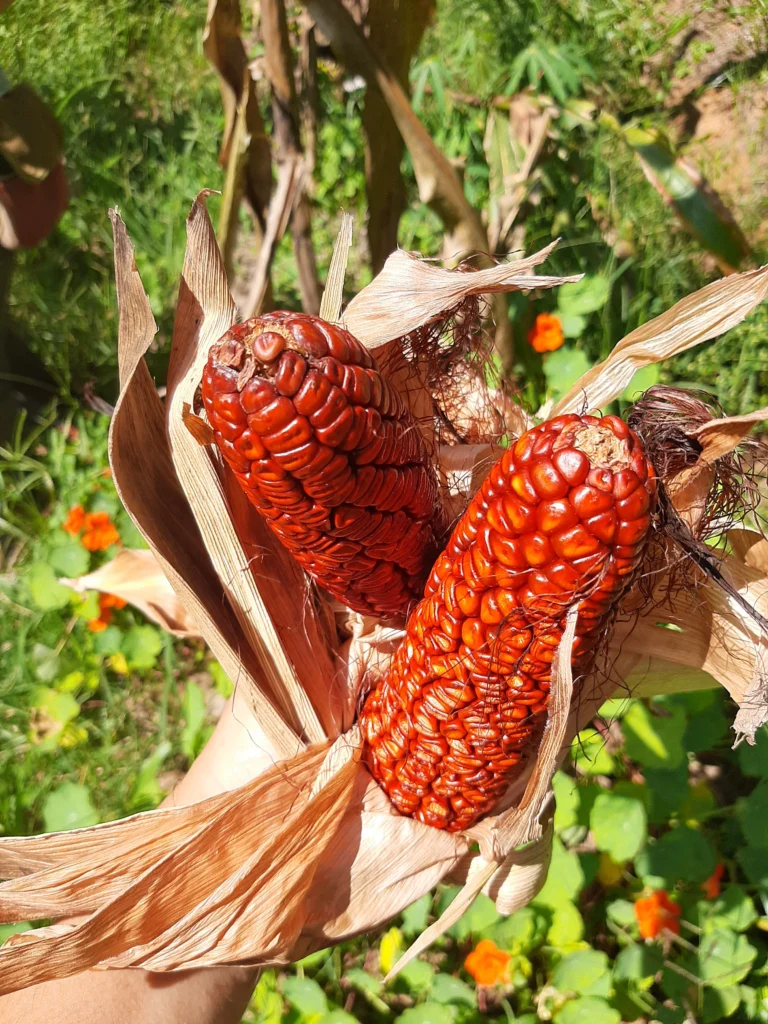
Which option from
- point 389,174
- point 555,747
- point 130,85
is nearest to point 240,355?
point 555,747

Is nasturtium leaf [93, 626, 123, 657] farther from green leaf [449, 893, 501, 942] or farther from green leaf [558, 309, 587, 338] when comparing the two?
green leaf [558, 309, 587, 338]

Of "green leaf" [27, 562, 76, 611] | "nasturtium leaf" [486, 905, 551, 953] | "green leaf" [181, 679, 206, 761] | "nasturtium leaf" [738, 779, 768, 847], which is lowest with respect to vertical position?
"nasturtium leaf" [738, 779, 768, 847]

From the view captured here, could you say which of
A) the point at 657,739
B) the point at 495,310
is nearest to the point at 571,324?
the point at 495,310

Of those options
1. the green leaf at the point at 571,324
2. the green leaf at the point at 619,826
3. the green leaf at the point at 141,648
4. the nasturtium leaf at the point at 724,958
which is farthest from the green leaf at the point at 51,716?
the green leaf at the point at 571,324

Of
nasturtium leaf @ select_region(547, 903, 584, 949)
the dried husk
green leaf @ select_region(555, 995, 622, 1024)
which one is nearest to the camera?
the dried husk

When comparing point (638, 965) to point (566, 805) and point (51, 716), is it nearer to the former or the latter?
point (566, 805)

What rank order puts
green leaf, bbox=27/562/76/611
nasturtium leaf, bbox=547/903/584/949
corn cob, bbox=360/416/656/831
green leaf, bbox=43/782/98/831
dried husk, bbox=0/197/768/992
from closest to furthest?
corn cob, bbox=360/416/656/831 → dried husk, bbox=0/197/768/992 → nasturtium leaf, bbox=547/903/584/949 → green leaf, bbox=43/782/98/831 → green leaf, bbox=27/562/76/611

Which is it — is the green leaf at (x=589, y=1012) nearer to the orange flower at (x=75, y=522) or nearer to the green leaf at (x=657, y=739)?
the green leaf at (x=657, y=739)

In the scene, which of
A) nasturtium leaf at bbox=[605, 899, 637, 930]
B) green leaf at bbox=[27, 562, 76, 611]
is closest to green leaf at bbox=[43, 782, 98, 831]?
green leaf at bbox=[27, 562, 76, 611]
